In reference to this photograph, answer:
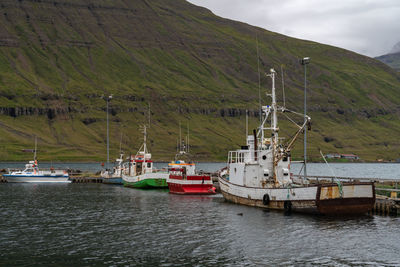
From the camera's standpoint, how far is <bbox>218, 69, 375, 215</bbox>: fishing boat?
52.5m

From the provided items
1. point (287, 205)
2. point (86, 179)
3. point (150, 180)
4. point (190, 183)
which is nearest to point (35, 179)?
point (86, 179)

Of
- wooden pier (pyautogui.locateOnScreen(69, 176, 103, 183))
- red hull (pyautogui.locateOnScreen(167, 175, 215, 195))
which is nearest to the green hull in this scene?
red hull (pyautogui.locateOnScreen(167, 175, 215, 195))

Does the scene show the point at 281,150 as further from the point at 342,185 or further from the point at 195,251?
the point at 195,251

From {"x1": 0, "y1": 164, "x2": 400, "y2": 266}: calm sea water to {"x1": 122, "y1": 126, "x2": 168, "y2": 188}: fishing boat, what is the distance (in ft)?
107

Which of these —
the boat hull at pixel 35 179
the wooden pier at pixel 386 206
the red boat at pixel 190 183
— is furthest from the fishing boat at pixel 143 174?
the wooden pier at pixel 386 206

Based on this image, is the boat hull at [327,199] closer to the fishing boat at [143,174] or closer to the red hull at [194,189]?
the red hull at [194,189]

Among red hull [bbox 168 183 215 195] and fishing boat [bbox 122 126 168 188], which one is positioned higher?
fishing boat [bbox 122 126 168 188]

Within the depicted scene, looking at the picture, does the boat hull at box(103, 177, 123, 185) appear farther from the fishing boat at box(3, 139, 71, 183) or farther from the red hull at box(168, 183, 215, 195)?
the red hull at box(168, 183, 215, 195)

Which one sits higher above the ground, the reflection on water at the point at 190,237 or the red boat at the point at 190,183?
the red boat at the point at 190,183

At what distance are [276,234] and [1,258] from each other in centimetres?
2356

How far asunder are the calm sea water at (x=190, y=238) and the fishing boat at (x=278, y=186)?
4.93ft

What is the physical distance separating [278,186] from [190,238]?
20.6 m

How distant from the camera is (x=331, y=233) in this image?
1780 inches

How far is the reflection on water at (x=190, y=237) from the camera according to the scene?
119 ft
